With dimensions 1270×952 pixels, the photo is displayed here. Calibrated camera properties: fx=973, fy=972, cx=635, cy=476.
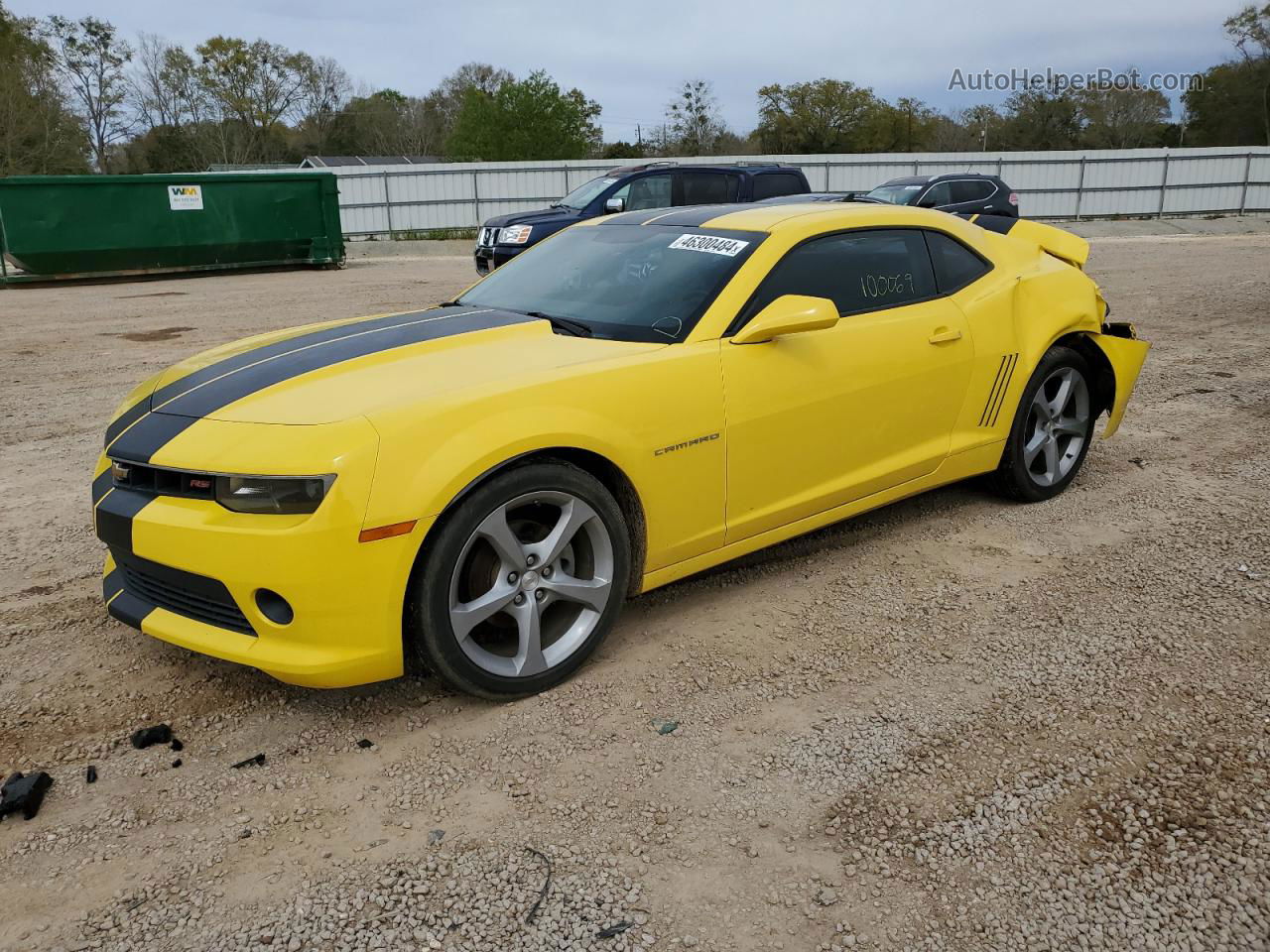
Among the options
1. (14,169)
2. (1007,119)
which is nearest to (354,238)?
(14,169)

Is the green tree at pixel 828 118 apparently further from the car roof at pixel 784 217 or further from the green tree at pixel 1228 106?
the car roof at pixel 784 217

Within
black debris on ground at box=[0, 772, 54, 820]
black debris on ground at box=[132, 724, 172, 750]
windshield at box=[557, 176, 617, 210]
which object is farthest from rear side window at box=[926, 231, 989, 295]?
windshield at box=[557, 176, 617, 210]

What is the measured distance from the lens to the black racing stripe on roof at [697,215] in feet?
13.3

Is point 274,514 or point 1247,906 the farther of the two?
point 274,514

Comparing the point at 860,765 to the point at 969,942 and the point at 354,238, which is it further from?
the point at 354,238

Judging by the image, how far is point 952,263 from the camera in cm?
439

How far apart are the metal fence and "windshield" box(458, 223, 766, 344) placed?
23797mm

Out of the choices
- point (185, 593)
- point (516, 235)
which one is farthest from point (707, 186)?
point (185, 593)

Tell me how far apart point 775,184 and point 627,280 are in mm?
10369

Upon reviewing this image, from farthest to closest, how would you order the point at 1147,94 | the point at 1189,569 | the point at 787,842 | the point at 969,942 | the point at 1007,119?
the point at 1007,119 < the point at 1147,94 < the point at 1189,569 < the point at 787,842 < the point at 969,942

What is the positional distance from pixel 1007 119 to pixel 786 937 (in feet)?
218

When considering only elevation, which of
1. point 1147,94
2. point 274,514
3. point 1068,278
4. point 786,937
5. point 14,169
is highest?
point 1147,94

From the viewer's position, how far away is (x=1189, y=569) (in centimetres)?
399

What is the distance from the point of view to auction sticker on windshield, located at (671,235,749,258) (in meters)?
3.72
